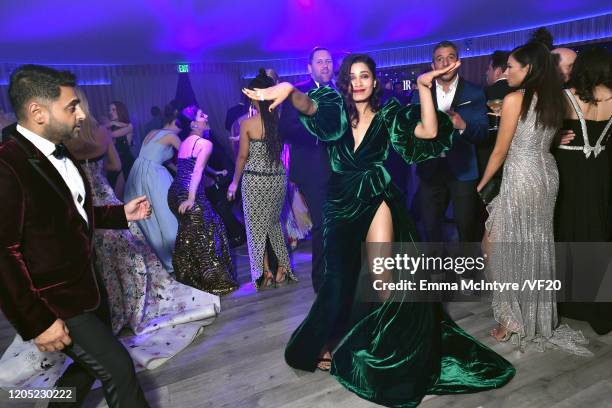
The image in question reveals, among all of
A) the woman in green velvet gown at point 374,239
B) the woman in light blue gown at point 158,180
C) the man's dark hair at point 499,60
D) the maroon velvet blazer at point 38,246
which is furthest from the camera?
Answer: the woman in light blue gown at point 158,180

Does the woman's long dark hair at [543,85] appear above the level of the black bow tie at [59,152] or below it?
above

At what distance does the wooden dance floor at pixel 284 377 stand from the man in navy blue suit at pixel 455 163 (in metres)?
0.69

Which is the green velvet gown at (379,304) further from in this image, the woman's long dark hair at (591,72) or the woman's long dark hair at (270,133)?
the woman's long dark hair at (270,133)

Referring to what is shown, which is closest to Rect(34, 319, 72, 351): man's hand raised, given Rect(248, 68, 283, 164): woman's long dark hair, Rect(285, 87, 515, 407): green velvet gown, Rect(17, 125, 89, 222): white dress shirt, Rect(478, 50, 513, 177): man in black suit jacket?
Rect(17, 125, 89, 222): white dress shirt

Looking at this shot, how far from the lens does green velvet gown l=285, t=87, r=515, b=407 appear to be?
85.4 inches

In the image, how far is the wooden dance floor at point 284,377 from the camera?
217 cm

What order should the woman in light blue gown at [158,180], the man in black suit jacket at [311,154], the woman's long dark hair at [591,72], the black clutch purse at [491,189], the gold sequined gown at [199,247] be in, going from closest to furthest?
the woman's long dark hair at [591,72] → the black clutch purse at [491,189] → the man in black suit jacket at [311,154] → the gold sequined gown at [199,247] → the woman in light blue gown at [158,180]

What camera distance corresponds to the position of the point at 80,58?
8781 millimetres

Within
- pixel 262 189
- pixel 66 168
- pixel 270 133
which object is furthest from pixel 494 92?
pixel 66 168

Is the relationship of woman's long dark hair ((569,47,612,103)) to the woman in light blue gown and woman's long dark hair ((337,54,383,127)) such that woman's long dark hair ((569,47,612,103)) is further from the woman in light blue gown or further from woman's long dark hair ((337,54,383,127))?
the woman in light blue gown

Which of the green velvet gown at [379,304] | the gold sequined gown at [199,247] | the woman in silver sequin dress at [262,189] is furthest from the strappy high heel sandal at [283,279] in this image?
the green velvet gown at [379,304]

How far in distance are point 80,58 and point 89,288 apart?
28.6 ft

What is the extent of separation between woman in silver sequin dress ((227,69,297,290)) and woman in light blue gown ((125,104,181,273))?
0.72m

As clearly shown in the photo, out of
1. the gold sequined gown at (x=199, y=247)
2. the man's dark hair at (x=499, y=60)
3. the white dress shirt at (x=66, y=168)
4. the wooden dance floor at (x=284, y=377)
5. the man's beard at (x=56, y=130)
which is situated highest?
the man's dark hair at (x=499, y=60)
